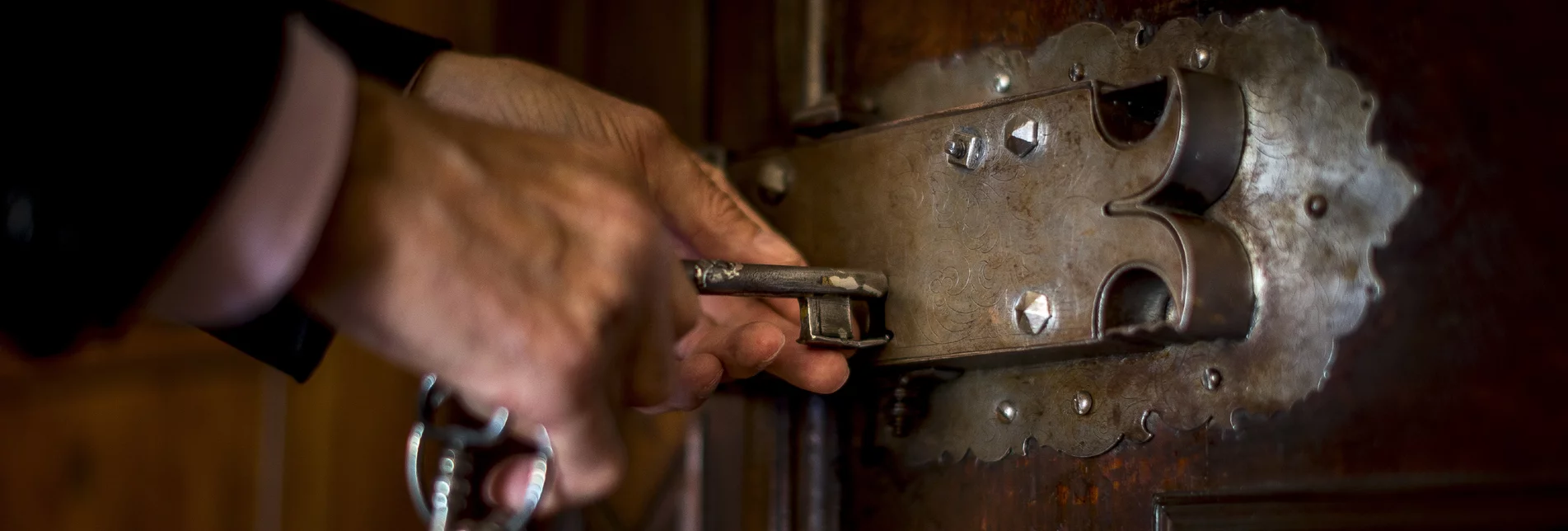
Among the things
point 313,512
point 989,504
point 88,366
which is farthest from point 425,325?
point 88,366

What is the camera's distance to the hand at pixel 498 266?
0.45 meters

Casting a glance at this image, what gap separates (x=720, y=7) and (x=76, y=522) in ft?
2.79

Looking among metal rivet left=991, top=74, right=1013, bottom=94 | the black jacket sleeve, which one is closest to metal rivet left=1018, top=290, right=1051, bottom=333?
metal rivet left=991, top=74, right=1013, bottom=94

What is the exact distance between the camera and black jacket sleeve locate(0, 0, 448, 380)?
1.30 ft

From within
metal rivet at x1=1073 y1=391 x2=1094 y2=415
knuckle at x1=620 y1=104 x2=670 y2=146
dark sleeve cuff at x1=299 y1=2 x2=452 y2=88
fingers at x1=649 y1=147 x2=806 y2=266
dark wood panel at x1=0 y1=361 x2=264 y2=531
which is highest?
dark sleeve cuff at x1=299 y1=2 x2=452 y2=88

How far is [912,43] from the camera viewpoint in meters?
0.66

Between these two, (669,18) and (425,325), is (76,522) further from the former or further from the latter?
(425,325)

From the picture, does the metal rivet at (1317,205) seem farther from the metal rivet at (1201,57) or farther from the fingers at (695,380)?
the fingers at (695,380)

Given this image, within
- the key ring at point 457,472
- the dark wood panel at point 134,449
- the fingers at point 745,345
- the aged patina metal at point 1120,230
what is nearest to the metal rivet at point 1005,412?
the aged patina metal at point 1120,230

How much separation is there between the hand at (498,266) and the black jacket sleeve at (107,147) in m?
0.05

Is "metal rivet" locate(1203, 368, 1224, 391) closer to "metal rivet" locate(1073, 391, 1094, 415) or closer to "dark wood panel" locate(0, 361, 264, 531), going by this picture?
"metal rivet" locate(1073, 391, 1094, 415)

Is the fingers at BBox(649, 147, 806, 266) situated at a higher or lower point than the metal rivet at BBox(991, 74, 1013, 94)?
lower

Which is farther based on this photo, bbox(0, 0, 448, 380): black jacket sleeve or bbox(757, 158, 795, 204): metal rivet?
bbox(757, 158, 795, 204): metal rivet

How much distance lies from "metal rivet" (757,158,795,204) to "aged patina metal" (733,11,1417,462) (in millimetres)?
44
